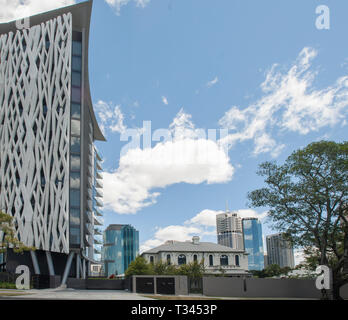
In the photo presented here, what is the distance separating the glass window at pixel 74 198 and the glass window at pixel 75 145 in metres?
5.94

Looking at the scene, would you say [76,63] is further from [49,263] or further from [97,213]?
[97,213]

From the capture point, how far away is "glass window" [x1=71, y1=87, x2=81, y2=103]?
193ft

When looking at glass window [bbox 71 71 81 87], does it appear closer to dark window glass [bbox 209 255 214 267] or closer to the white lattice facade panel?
the white lattice facade panel

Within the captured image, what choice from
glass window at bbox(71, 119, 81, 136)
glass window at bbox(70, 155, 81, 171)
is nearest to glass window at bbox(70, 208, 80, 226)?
glass window at bbox(70, 155, 81, 171)

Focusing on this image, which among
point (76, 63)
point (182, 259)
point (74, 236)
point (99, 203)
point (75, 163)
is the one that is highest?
point (76, 63)

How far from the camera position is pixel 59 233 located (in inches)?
2046

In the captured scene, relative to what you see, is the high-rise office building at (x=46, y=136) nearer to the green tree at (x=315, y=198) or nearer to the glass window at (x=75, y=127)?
the glass window at (x=75, y=127)

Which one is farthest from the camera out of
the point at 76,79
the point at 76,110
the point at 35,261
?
the point at 76,79

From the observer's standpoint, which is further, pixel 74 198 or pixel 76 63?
pixel 76 63

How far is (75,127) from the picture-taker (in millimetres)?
58000

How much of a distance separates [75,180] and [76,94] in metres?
13.3

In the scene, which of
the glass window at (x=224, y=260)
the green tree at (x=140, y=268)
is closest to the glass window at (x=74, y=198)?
the green tree at (x=140, y=268)

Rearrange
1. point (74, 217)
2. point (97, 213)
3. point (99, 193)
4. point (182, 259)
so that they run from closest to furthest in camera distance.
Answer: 1. point (74, 217)
2. point (182, 259)
3. point (97, 213)
4. point (99, 193)

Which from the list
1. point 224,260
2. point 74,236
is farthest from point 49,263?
point 224,260
